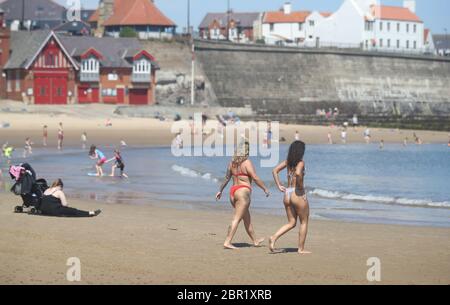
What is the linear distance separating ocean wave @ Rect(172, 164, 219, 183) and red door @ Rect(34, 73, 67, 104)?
2975 cm

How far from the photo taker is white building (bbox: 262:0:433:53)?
346 ft

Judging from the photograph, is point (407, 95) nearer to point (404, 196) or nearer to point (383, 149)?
point (383, 149)

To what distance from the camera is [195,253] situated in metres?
14.2

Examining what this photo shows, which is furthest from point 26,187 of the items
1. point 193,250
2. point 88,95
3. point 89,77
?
point 89,77

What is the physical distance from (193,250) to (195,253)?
0.32m

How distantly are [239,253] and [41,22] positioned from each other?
269 ft

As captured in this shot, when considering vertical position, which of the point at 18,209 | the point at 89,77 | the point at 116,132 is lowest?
the point at 18,209

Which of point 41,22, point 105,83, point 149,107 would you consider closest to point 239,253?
point 149,107

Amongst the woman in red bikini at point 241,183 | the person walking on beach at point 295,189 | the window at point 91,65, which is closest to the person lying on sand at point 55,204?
the woman in red bikini at point 241,183

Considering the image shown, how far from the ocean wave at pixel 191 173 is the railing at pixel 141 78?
3358cm

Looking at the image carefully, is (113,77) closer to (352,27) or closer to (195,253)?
(352,27)

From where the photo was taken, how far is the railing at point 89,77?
68.0 m

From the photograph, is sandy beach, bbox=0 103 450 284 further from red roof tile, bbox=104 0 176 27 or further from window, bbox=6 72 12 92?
red roof tile, bbox=104 0 176 27

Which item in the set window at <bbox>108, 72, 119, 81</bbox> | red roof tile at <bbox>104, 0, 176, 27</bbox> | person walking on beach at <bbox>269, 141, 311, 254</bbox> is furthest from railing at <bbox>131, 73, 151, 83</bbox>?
person walking on beach at <bbox>269, 141, 311, 254</bbox>
